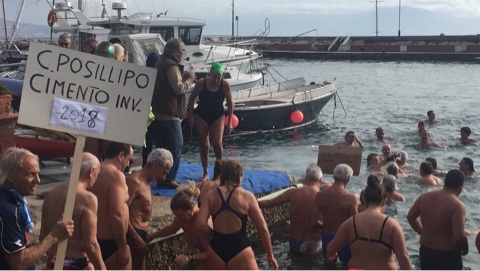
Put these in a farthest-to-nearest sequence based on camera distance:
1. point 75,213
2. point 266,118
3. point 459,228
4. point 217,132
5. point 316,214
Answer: point 266,118 < point 217,132 < point 316,214 < point 459,228 < point 75,213

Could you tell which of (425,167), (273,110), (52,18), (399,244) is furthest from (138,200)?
(52,18)

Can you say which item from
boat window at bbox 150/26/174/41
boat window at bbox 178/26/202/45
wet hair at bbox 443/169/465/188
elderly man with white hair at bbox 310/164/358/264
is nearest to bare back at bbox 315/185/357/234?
elderly man with white hair at bbox 310/164/358/264

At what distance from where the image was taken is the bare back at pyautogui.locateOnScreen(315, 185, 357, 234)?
8.72 metres

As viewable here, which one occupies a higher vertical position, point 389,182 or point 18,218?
point 18,218

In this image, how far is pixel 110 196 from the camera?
6.47 m

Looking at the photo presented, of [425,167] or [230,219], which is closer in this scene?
[230,219]

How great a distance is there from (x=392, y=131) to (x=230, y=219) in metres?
20.1

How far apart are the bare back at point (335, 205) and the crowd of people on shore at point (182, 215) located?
0.01m

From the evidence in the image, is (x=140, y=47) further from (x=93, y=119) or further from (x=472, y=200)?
(x=93, y=119)

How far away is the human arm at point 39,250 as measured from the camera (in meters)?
4.81

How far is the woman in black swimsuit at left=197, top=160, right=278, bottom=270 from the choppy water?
294cm

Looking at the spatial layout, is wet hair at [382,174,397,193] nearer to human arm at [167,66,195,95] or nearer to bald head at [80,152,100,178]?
human arm at [167,66,195,95]

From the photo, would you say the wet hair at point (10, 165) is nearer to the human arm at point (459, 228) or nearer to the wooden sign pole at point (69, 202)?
the wooden sign pole at point (69, 202)

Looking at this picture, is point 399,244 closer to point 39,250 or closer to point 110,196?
point 110,196
